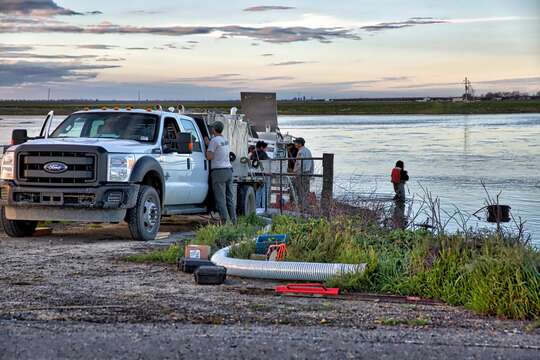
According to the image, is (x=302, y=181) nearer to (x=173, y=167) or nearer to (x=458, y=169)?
(x=173, y=167)

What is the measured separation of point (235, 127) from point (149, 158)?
25.5 ft

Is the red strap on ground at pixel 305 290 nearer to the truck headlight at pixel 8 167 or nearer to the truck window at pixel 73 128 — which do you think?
the truck headlight at pixel 8 167

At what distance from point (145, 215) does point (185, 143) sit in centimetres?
159

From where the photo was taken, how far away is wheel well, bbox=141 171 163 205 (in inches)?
549

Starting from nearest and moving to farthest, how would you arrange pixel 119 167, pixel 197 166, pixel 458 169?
1. pixel 119 167
2. pixel 197 166
3. pixel 458 169

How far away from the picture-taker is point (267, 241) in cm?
1077

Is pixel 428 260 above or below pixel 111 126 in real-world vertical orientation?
below

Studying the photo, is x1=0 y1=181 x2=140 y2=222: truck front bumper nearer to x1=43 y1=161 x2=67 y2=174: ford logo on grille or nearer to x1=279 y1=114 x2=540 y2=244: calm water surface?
x1=43 y1=161 x2=67 y2=174: ford logo on grille

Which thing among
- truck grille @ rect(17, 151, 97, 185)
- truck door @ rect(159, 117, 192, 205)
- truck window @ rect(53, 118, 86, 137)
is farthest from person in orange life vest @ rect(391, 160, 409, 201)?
truck grille @ rect(17, 151, 97, 185)

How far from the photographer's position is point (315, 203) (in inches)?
722

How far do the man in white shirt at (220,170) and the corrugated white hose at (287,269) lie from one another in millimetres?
5434

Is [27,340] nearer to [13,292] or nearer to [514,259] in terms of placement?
[13,292]

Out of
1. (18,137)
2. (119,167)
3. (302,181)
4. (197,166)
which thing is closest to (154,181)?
(119,167)

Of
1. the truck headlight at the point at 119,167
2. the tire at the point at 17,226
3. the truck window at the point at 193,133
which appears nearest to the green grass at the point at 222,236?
the truck headlight at the point at 119,167
